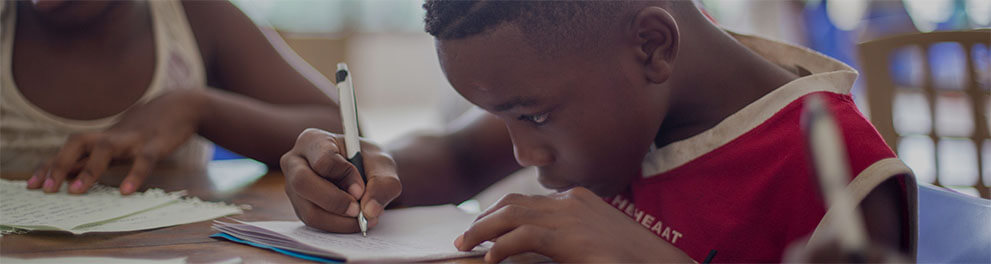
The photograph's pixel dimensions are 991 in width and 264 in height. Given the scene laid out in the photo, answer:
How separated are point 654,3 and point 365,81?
4294mm

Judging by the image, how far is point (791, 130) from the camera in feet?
1.94

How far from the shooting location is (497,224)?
0.49 m

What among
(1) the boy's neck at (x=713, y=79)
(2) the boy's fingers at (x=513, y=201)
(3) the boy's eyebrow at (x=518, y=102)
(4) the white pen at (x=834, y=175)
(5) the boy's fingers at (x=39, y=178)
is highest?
(1) the boy's neck at (x=713, y=79)

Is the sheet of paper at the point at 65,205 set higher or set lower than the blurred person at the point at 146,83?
lower

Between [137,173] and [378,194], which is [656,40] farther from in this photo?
[137,173]

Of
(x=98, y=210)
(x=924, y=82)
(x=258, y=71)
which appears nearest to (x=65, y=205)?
(x=98, y=210)

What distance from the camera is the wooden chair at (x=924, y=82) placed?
2.89 feet

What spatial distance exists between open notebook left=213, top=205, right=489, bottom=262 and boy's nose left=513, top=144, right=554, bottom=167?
8 cm

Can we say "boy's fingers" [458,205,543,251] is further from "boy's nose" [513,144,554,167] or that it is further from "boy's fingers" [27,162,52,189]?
"boy's fingers" [27,162,52,189]

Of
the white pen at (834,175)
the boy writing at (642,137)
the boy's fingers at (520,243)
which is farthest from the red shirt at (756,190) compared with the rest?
the white pen at (834,175)

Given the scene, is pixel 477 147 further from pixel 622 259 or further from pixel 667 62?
pixel 622 259

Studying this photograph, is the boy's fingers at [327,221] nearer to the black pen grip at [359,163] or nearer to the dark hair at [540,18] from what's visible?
the black pen grip at [359,163]

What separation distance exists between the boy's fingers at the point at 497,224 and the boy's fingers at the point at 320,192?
0.41 feet

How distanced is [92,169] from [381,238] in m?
0.46
